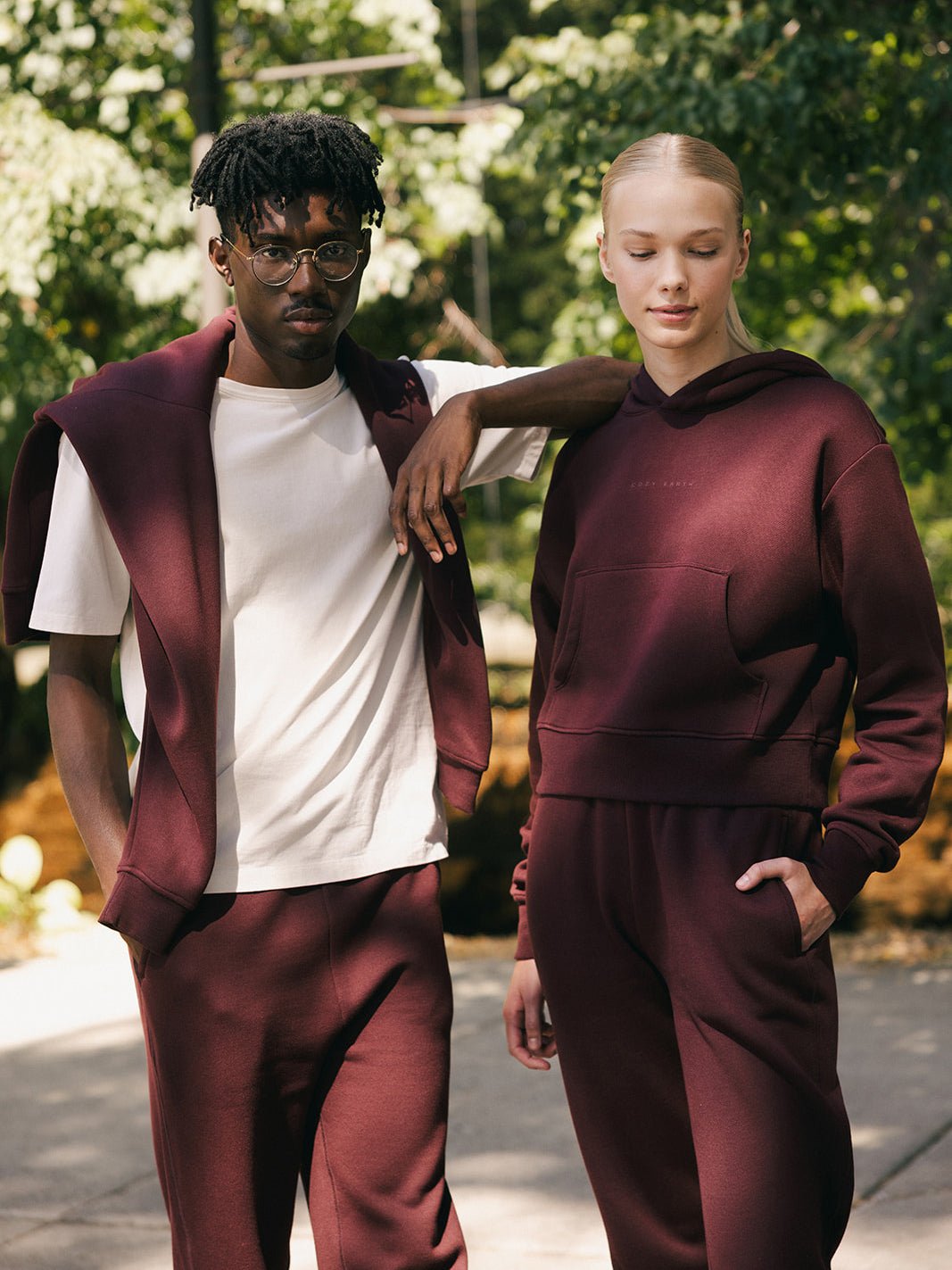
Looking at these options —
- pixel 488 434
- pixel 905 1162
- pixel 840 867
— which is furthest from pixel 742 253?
pixel 905 1162

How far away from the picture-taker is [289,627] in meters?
2.41

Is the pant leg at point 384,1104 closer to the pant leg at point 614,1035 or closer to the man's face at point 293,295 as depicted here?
the pant leg at point 614,1035

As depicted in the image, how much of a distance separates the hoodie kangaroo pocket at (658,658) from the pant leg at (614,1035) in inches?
5.5

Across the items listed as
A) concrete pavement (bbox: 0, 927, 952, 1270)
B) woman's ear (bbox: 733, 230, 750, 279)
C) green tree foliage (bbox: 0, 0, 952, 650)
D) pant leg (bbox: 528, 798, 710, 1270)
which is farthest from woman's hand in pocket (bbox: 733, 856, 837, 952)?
green tree foliage (bbox: 0, 0, 952, 650)

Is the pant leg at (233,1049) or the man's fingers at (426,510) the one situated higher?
the man's fingers at (426,510)

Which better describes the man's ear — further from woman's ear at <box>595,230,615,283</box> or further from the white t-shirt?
woman's ear at <box>595,230,615,283</box>

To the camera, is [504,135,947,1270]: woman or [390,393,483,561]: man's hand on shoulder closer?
[504,135,947,1270]: woman

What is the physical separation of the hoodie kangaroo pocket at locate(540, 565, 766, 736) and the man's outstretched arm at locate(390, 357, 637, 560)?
0.24 m

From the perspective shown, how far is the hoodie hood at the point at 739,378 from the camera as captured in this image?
2.29m

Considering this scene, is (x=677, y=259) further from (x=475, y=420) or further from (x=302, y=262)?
(x=302, y=262)

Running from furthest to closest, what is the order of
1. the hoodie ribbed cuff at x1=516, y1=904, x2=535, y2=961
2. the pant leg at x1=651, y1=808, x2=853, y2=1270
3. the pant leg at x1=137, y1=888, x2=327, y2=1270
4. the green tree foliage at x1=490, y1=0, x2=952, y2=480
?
the green tree foliage at x1=490, y1=0, x2=952, y2=480 → the hoodie ribbed cuff at x1=516, y1=904, x2=535, y2=961 → the pant leg at x1=137, y1=888, x2=327, y2=1270 → the pant leg at x1=651, y1=808, x2=853, y2=1270

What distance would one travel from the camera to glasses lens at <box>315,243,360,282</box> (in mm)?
2365

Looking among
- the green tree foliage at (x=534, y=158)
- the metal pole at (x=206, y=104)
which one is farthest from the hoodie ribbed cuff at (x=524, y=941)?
the metal pole at (x=206, y=104)

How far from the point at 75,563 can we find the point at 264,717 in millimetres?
349
